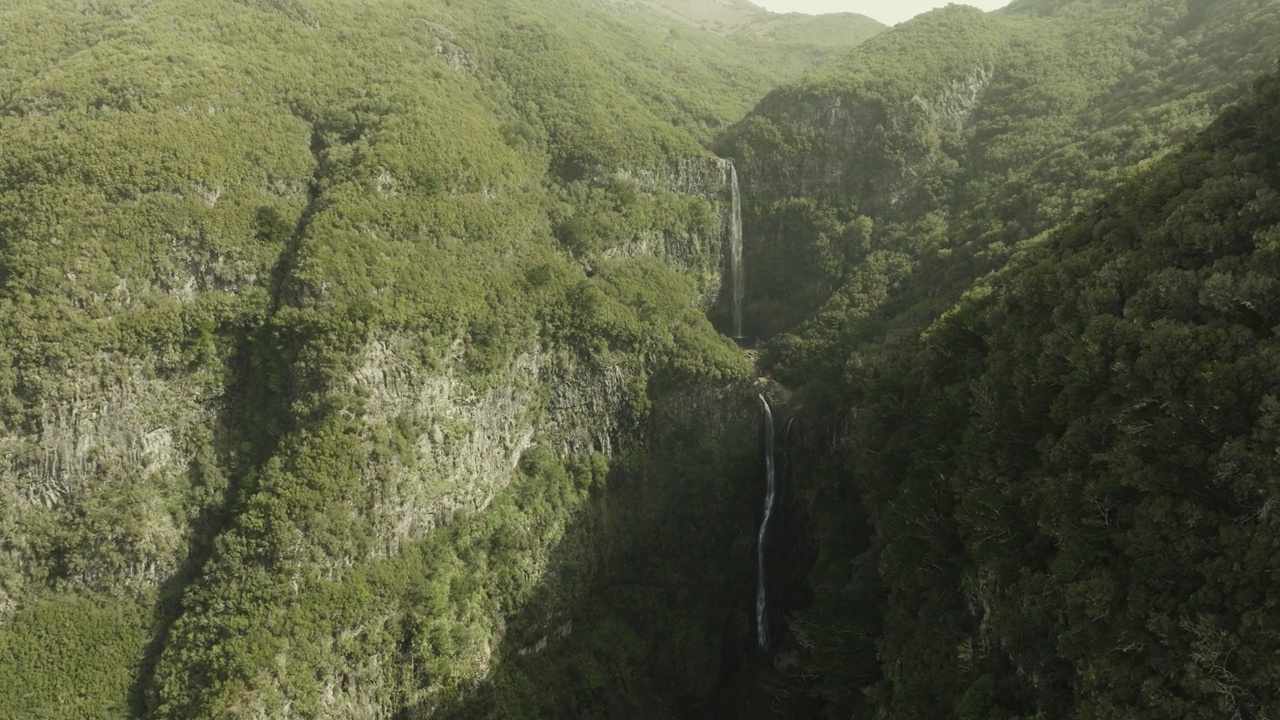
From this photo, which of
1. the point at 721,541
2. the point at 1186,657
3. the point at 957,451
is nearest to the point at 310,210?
the point at 721,541

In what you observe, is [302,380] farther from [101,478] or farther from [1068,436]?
[1068,436]

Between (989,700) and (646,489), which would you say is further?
(646,489)

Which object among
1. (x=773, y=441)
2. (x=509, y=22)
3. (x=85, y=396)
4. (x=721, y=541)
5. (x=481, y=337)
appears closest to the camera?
(x=85, y=396)

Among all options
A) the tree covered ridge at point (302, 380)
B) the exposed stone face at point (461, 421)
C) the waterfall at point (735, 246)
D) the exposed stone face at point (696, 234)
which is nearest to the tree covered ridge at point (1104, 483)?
the tree covered ridge at point (302, 380)

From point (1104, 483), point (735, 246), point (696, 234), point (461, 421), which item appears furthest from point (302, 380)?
point (735, 246)

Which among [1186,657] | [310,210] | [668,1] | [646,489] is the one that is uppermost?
[668,1]

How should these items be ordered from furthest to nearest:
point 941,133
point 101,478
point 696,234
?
1. point 941,133
2. point 696,234
3. point 101,478

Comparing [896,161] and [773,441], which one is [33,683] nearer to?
[773,441]
